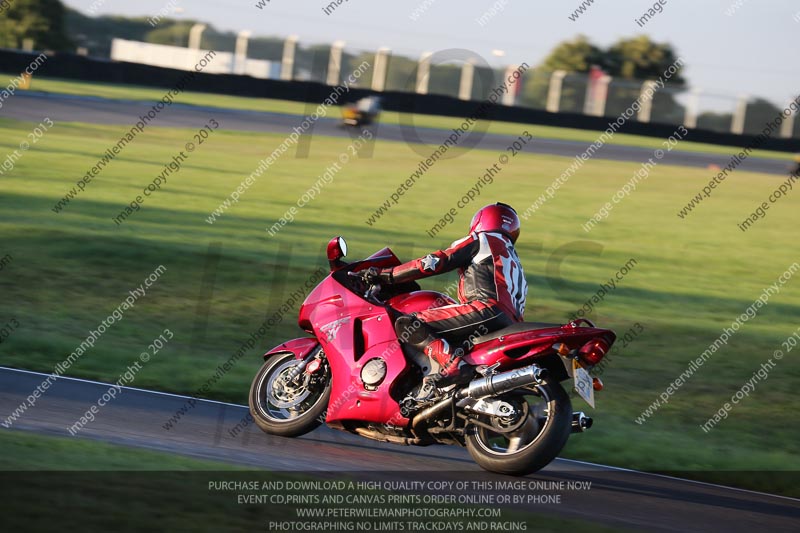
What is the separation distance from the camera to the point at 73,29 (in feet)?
163

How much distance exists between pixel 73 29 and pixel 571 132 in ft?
74.8

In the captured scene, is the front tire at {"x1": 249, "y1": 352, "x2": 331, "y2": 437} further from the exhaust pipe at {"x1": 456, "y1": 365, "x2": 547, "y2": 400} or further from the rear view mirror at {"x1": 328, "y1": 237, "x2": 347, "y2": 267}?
the exhaust pipe at {"x1": 456, "y1": 365, "x2": 547, "y2": 400}

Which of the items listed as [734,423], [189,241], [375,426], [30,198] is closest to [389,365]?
[375,426]

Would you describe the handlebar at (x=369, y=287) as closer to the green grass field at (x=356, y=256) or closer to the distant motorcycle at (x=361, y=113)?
the green grass field at (x=356, y=256)

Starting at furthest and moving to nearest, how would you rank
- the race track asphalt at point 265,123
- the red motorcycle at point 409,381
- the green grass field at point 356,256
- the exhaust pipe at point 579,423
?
1. the race track asphalt at point 265,123
2. the green grass field at point 356,256
3. the exhaust pipe at point 579,423
4. the red motorcycle at point 409,381

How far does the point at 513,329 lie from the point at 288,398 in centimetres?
174

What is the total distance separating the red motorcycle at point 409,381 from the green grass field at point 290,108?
26933mm

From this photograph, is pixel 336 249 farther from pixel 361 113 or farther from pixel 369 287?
pixel 361 113

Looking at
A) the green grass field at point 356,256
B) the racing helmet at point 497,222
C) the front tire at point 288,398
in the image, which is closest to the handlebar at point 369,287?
the front tire at point 288,398

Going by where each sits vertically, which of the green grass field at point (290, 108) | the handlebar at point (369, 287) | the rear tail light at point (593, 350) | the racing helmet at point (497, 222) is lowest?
the green grass field at point (290, 108)

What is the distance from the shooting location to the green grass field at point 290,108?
34438 millimetres

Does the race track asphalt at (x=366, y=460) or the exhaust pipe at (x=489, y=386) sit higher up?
the exhaust pipe at (x=489, y=386)

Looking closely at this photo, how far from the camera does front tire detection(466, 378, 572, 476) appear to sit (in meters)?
6.57

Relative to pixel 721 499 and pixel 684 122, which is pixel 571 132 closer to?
pixel 684 122
